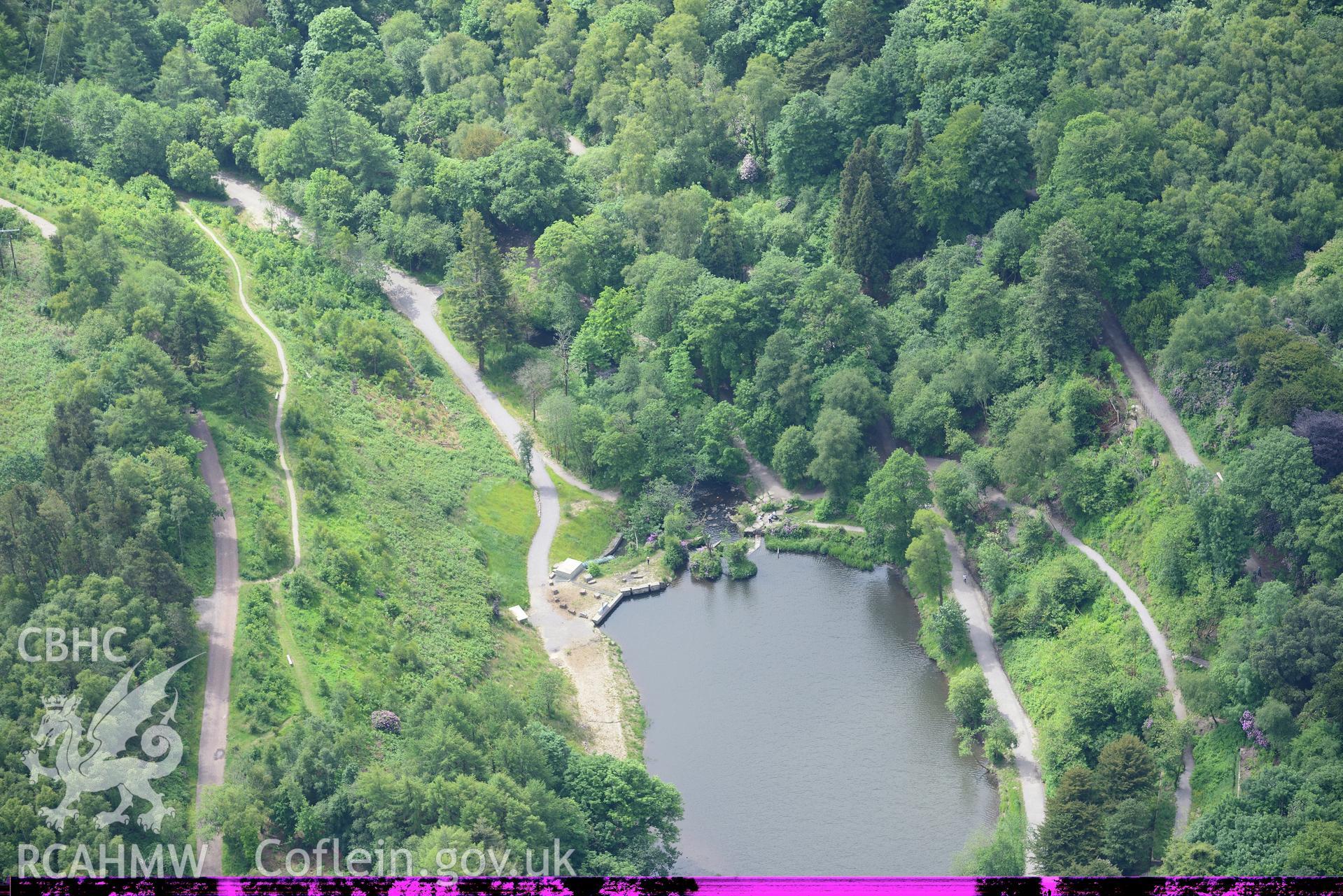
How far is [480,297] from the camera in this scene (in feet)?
435

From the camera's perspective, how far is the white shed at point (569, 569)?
392 feet

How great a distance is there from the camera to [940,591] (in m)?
114

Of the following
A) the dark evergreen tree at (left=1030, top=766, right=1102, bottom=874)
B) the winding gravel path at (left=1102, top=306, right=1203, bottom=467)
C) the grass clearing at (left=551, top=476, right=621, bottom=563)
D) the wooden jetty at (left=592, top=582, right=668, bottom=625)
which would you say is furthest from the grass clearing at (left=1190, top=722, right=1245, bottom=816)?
the grass clearing at (left=551, top=476, right=621, bottom=563)

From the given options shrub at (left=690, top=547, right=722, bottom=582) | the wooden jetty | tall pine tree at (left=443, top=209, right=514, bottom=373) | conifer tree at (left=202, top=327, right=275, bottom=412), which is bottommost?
the wooden jetty

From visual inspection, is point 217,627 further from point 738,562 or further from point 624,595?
point 738,562

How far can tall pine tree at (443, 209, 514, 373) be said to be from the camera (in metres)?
132

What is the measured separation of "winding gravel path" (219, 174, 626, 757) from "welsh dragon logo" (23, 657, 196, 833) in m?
22.8

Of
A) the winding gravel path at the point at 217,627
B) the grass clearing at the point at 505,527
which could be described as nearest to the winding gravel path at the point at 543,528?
the grass clearing at the point at 505,527

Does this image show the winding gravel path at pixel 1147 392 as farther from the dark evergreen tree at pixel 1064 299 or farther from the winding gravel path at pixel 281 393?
the winding gravel path at pixel 281 393

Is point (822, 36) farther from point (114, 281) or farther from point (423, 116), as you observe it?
point (114, 281)

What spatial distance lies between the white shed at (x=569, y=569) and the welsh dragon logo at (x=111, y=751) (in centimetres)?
2801

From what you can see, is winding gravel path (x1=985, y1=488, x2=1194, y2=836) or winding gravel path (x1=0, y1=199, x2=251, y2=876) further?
winding gravel path (x1=985, y1=488, x2=1194, y2=836)

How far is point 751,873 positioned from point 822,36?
7033 centimetres

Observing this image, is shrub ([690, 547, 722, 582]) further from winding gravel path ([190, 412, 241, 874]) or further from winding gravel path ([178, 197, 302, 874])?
winding gravel path ([190, 412, 241, 874])
